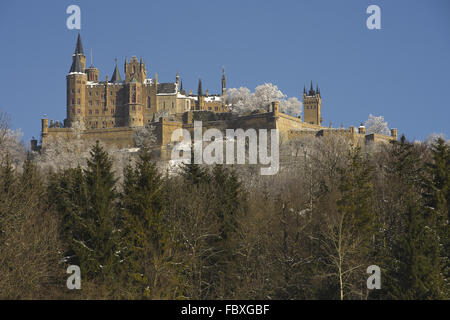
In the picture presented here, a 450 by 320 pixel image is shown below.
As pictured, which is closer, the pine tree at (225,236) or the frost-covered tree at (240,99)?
the pine tree at (225,236)

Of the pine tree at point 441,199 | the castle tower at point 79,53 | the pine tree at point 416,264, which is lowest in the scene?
the pine tree at point 416,264

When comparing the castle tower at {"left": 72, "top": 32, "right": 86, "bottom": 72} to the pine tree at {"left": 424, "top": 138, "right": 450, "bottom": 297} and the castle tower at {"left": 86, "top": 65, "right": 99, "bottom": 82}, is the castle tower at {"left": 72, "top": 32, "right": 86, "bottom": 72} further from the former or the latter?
the pine tree at {"left": 424, "top": 138, "right": 450, "bottom": 297}

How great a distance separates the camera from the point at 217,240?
3897cm

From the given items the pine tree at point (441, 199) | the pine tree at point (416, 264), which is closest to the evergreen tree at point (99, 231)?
the pine tree at point (416, 264)

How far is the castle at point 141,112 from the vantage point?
112375mm

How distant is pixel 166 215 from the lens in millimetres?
39500

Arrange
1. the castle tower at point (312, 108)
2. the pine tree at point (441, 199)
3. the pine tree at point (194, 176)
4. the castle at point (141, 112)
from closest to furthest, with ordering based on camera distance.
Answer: the pine tree at point (441, 199)
the pine tree at point (194, 176)
the castle at point (141, 112)
the castle tower at point (312, 108)

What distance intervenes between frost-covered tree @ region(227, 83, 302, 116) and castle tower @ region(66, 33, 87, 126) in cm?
2328

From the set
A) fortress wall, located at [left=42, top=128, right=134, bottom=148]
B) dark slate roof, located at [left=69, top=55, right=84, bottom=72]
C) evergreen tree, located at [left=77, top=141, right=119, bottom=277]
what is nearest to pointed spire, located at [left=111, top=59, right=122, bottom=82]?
dark slate roof, located at [left=69, top=55, right=84, bottom=72]

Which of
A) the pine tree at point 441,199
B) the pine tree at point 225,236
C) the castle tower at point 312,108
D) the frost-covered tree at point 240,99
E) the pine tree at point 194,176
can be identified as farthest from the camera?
the castle tower at point 312,108

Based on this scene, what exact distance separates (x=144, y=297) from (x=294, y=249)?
30.1ft

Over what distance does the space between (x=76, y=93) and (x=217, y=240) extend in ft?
304

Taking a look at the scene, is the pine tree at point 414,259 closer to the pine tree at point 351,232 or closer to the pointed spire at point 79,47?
the pine tree at point 351,232
